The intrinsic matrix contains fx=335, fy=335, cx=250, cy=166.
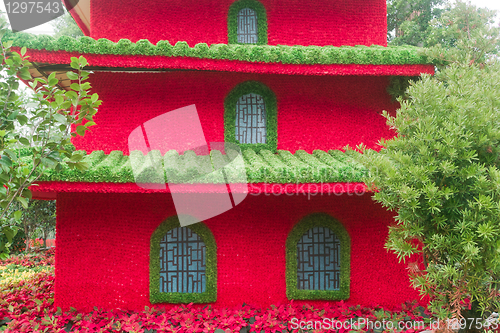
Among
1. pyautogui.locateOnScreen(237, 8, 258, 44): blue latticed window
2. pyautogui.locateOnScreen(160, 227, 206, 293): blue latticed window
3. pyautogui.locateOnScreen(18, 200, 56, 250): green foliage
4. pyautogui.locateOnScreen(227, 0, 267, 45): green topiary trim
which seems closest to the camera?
pyautogui.locateOnScreen(160, 227, 206, 293): blue latticed window

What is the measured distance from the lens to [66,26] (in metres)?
22.4

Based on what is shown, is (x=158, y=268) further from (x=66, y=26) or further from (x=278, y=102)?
(x=66, y=26)

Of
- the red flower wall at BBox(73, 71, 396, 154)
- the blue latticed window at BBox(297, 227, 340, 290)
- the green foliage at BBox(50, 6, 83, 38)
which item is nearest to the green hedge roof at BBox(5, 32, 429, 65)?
the red flower wall at BBox(73, 71, 396, 154)

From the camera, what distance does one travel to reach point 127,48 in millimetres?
6551

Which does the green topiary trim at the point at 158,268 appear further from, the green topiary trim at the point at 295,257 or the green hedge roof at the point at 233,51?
the green hedge roof at the point at 233,51

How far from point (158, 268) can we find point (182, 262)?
1.74 feet

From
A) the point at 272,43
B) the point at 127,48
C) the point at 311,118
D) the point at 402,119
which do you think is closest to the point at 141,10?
the point at 127,48

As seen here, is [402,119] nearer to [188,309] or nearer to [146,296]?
[188,309]

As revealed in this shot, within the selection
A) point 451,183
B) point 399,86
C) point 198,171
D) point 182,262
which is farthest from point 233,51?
point 182,262

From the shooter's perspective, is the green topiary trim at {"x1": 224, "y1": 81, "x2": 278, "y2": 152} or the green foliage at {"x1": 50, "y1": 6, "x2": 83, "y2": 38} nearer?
the green topiary trim at {"x1": 224, "y1": 81, "x2": 278, "y2": 152}

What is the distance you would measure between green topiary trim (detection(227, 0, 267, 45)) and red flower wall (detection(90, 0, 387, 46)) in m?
0.12

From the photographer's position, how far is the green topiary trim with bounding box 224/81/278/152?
7750 millimetres

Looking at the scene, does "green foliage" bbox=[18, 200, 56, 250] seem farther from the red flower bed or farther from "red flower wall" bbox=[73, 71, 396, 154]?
"red flower wall" bbox=[73, 71, 396, 154]

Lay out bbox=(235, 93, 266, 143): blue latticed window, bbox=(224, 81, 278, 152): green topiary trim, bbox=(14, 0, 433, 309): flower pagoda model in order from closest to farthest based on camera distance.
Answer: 1. bbox=(14, 0, 433, 309): flower pagoda model
2. bbox=(224, 81, 278, 152): green topiary trim
3. bbox=(235, 93, 266, 143): blue latticed window
